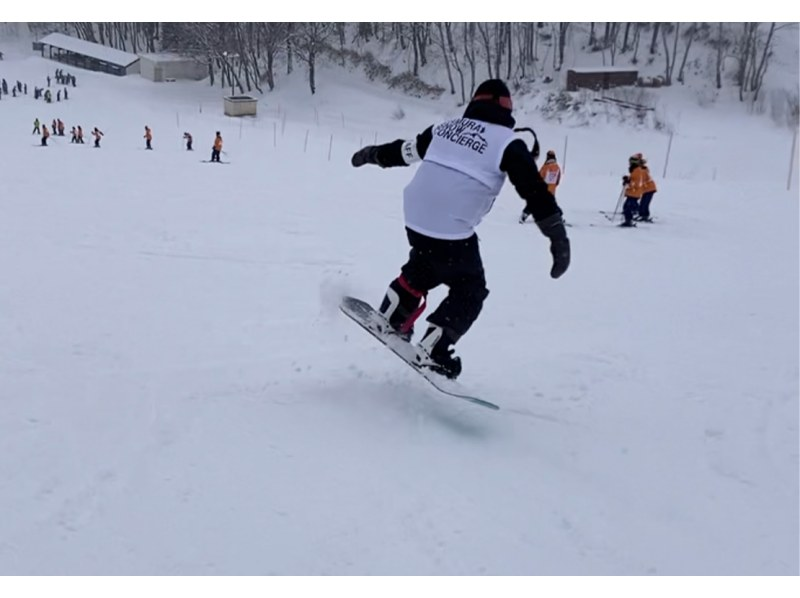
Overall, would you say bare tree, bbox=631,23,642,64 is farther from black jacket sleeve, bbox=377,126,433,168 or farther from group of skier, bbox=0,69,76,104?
black jacket sleeve, bbox=377,126,433,168

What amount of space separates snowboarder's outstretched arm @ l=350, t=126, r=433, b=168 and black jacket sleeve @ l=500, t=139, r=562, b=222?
1.82 feet

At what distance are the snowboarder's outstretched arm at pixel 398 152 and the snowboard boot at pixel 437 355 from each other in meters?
0.92

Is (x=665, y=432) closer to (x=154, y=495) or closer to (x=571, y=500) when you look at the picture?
(x=571, y=500)

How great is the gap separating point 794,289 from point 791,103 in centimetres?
3637

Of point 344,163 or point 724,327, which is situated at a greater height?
point 724,327

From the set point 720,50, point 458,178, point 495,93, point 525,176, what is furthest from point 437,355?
point 720,50

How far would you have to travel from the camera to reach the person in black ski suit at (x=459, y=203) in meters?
3.47

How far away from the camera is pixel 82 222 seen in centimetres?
895

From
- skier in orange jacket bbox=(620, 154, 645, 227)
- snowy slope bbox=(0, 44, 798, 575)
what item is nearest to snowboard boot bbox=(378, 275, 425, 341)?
snowy slope bbox=(0, 44, 798, 575)

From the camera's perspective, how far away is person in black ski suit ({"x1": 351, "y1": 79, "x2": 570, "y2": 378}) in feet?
11.4

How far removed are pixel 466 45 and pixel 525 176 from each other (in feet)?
150

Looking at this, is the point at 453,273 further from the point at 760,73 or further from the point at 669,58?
the point at 669,58

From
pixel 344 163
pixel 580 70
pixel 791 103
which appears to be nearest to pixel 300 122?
pixel 580 70

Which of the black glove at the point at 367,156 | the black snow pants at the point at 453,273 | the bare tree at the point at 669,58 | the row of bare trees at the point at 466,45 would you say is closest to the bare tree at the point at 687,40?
the row of bare trees at the point at 466,45
